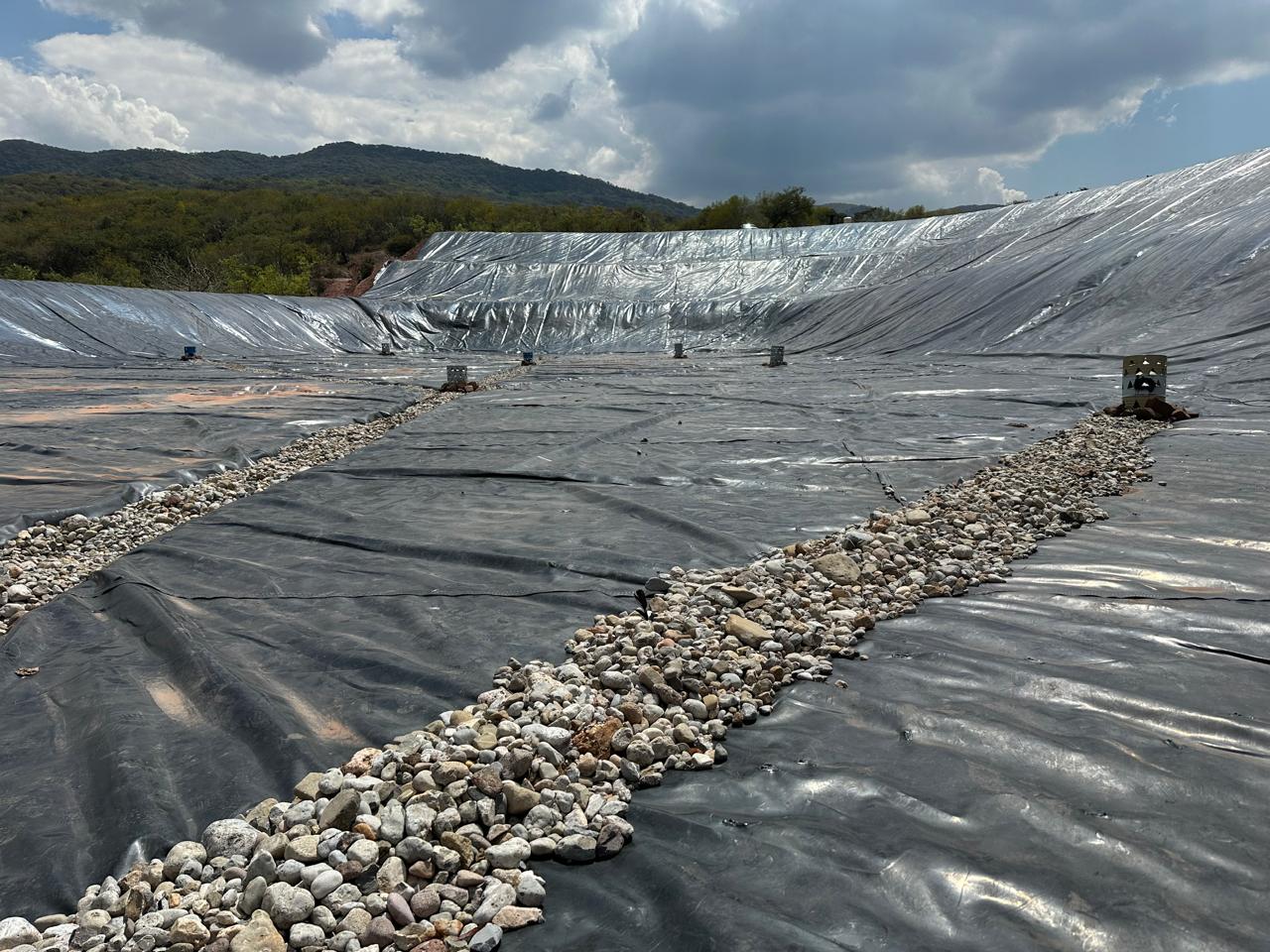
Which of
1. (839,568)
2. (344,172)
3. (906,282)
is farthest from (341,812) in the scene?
(344,172)

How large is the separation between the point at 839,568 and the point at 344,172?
104m

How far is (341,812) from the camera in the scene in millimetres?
1696

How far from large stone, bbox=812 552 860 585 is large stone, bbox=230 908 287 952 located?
2.28 meters

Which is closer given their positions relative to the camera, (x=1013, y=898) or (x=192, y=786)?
(x=1013, y=898)

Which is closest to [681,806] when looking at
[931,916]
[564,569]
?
[931,916]

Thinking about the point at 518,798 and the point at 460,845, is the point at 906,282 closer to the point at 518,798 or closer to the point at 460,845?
the point at 518,798

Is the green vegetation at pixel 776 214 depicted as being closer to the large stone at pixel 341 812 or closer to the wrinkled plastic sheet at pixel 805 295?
the wrinkled plastic sheet at pixel 805 295

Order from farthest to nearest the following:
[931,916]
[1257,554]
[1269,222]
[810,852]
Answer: [1269,222], [1257,554], [810,852], [931,916]

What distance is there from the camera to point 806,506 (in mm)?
4340

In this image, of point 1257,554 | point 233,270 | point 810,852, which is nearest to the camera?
point 810,852

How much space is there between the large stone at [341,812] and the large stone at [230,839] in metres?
0.14

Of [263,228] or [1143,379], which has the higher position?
[263,228]

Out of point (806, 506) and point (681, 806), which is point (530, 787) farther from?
point (806, 506)

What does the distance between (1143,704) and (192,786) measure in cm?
255
